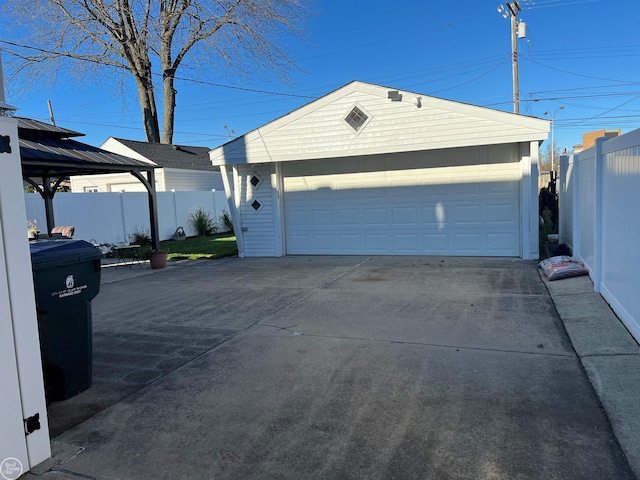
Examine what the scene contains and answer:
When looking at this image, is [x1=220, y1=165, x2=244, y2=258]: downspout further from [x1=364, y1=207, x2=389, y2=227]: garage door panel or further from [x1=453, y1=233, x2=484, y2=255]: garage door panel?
[x1=453, y1=233, x2=484, y2=255]: garage door panel

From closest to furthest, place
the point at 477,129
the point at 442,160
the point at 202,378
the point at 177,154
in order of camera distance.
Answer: the point at 202,378, the point at 477,129, the point at 442,160, the point at 177,154

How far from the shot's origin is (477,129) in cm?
978

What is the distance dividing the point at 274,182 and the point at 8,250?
969 cm

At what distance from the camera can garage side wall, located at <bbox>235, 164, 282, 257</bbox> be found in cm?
1238

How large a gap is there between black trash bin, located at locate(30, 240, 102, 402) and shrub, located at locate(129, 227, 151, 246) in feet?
44.3

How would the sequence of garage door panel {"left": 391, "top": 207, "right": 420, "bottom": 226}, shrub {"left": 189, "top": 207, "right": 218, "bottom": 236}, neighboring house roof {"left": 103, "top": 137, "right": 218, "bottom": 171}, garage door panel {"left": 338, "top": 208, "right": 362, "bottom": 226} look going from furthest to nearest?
neighboring house roof {"left": 103, "top": 137, "right": 218, "bottom": 171}, shrub {"left": 189, "top": 207, "right": 218, "bottom": 236}, garage door panel {"left": 338, "top": 208, "right": 362, "bottom": 226}, garage door panel {"left": 391, "top": 207, "right": 420, "bottom": 226}

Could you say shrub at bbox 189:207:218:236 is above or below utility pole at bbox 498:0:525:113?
below

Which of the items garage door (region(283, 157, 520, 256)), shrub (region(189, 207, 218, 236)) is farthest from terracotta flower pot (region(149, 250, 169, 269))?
shrub (region(189, 207, 218, 236))

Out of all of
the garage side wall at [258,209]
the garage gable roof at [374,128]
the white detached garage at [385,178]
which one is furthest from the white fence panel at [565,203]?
the garage side wall at [258,209]

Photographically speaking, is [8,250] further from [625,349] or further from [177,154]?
[177,154]

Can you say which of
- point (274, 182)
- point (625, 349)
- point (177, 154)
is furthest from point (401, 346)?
point (177, 154)

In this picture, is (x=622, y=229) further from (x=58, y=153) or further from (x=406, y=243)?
(x=58, y=153)

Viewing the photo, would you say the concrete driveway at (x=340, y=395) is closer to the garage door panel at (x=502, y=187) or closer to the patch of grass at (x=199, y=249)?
the garage door panel at (x=502, y=187)

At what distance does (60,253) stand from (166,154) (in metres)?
21.0
